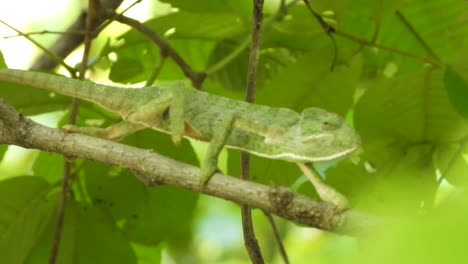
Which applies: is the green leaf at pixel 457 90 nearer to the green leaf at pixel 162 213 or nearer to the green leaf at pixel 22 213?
the green leaf at pixel 162 213

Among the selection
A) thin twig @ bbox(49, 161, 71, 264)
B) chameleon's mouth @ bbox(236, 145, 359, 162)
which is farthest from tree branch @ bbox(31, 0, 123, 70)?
chameleon's mouth @ bbox(236, 145, 359, 162)

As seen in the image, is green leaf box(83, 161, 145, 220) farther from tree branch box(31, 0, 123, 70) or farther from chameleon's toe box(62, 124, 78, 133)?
tree branch box(31, 0, 123, 70)

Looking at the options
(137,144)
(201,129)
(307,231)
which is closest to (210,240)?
(307,231)

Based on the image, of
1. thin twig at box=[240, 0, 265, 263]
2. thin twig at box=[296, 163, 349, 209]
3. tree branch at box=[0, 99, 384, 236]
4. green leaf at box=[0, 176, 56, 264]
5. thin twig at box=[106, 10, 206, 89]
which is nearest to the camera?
tree branch at box=[0, 99, 384, 236]

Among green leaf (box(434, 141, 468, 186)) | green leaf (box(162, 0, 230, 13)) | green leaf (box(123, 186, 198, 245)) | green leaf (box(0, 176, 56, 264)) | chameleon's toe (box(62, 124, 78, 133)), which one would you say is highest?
green leaf (box(162, 0, 230, 13))

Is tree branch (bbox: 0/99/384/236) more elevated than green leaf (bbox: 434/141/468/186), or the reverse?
tree branch (bbox: 0/99/384/236)

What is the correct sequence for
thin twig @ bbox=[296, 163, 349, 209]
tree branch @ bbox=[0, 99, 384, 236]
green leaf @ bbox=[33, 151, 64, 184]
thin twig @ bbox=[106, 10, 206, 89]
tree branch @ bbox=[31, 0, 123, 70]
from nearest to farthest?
tree branch @ bbox=[0, 99, 384, 236] → thin twig @ bbox=[296, 163, 349, 209] → thin twig @ bbox=[106, 10, 206, 89] → green leaf @ bbox=[33, 151, 64, 184] → tree branch @ bbox=[31, 0, 123, 70]

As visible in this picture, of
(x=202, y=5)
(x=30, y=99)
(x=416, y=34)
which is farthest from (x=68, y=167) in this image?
(x=416, y=34)

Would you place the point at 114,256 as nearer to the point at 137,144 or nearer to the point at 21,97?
the point at 137,144
